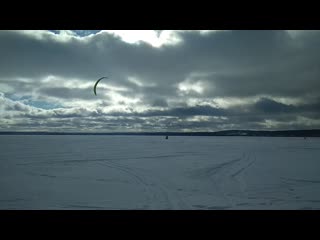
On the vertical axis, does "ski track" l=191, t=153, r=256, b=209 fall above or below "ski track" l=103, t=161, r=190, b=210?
above

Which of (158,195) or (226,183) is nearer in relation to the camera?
(158,195)

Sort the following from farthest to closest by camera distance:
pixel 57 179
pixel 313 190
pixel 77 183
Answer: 1. pixel 57 179
2. pixel 77 183
3. pixel 313 190

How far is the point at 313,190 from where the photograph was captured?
6.82 m

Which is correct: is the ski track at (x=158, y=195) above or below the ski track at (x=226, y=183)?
below

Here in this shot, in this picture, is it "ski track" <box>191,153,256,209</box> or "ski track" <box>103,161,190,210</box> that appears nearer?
"ski track" <box>103,161,190,210</box>

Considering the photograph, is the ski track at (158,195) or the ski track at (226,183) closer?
the ski track at (158,195)
